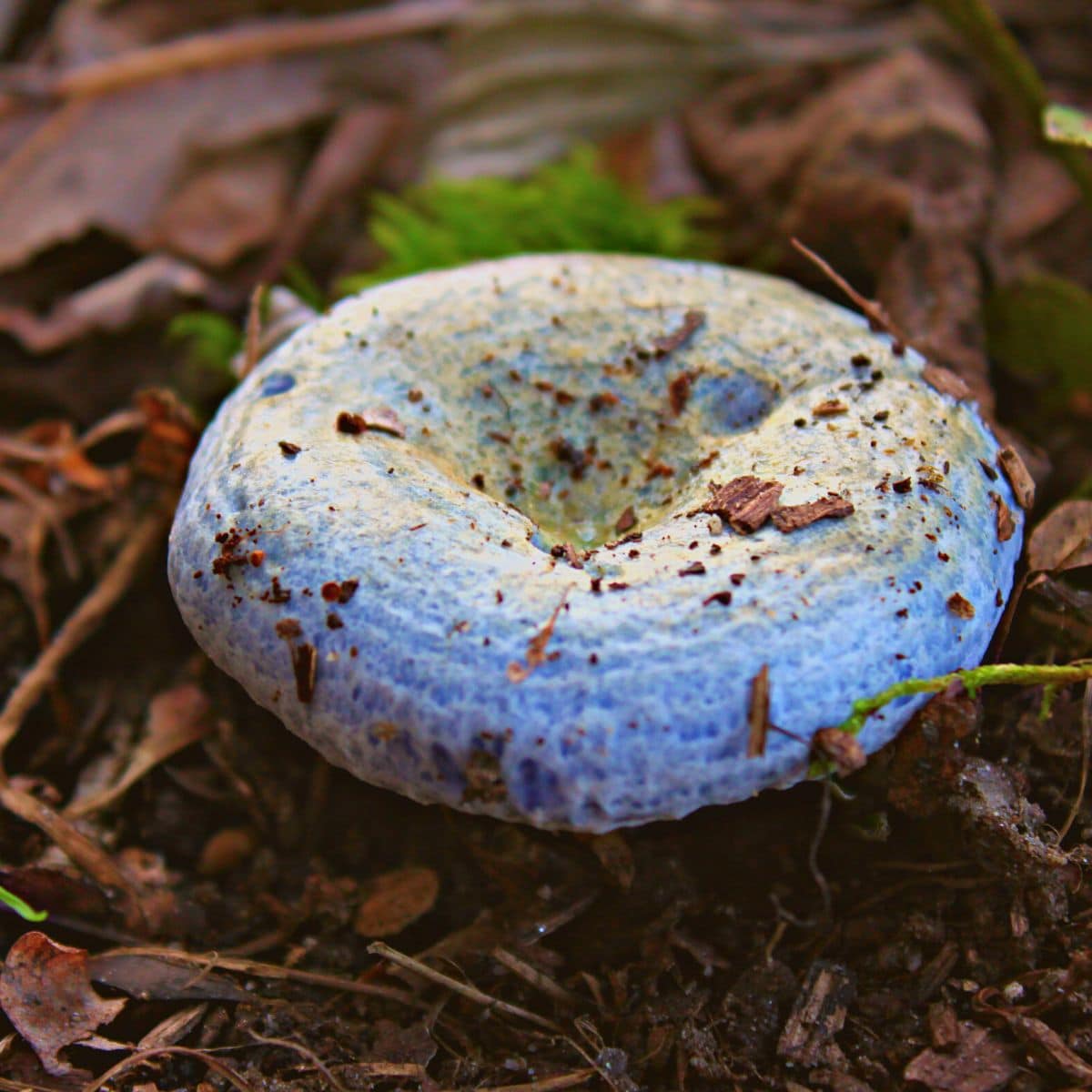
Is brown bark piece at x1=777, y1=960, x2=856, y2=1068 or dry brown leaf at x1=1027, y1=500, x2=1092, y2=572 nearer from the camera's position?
brown bark piece at x1=777, y1=960, x2=856, y2=1068

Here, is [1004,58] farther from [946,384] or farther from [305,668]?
[305,668]

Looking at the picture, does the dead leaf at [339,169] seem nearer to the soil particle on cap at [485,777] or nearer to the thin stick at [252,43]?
the thin stick at [252,43]

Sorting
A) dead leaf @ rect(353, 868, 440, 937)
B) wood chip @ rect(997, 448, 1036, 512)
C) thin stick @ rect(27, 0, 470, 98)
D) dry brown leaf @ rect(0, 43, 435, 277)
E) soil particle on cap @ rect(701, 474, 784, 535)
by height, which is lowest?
dead leaf @ rect(353, 868, 440, 937)

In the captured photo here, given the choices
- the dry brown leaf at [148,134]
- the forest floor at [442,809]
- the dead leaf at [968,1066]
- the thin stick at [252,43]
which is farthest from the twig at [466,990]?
the thin stick at [252,43]

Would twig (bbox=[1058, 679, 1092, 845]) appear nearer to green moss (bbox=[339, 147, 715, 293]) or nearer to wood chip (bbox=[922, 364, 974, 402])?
wood chip (bbox=[922, 364, 974, 402])

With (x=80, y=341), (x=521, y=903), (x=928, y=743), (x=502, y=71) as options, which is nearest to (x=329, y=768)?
(x=521, y=903)

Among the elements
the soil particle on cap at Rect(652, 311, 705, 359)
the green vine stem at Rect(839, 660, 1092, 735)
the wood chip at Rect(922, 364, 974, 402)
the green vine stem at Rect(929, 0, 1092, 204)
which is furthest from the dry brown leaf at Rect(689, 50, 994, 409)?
the green vine stem at Rect(839, 660, 1092, 735)
